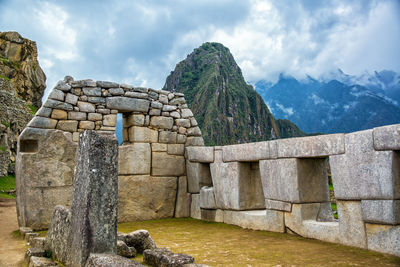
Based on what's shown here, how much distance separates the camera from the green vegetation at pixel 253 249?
12.5 feet

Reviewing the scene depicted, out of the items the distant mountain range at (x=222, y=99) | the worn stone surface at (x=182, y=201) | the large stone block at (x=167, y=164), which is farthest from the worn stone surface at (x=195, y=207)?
the distant mountain range at (x=222, y=99)

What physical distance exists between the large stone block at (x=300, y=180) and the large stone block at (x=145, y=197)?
3171 mm

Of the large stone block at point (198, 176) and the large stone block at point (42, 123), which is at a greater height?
the large stone block at point (42, 123)

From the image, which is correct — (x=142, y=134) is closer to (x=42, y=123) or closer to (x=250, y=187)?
(x=42, y=123)

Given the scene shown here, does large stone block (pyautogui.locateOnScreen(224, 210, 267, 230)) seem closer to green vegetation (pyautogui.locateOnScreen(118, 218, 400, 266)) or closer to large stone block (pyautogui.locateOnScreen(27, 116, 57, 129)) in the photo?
green vegetation (pyautogui.locateOnScreen(118, 218, 400, 266))

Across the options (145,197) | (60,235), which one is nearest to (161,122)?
(145,197)

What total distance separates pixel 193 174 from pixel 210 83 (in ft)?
176

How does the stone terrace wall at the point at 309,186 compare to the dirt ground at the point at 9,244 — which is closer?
the stone terrace wall at the point at 309,186

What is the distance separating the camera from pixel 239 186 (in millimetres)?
6402

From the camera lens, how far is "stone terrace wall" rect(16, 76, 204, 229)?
6395 millimetres

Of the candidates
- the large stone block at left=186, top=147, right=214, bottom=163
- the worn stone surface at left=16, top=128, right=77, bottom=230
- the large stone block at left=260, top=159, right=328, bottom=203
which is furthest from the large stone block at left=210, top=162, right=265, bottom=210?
the worn stone surface at left=16, top=128, right=77, bottom=230

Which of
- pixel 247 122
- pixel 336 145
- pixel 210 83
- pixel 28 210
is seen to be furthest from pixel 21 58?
pixel 247 122

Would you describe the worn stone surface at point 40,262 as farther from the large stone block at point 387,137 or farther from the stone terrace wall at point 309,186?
the large stone block at point 387,137

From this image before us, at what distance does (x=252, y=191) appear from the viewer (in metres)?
6.62
